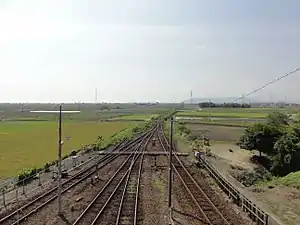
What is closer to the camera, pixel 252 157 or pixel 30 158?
pixel 30 158

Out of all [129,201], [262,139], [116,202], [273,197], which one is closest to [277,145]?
[262,139]

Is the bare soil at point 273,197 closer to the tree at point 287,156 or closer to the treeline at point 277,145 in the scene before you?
the tree at point 287,156

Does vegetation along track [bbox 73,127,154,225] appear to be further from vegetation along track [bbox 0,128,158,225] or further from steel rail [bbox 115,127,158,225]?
vegetation along track [bbox 0,128,158,225]

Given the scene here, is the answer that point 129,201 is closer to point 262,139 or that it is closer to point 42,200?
point 42,200

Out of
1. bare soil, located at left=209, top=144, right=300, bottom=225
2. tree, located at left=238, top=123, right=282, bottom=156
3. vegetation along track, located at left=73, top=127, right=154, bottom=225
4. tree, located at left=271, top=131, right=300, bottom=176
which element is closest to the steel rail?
vegetation along track, located at left=73, top=127, right=154, bottom=225

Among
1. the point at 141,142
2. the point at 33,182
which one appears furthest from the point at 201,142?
the point at 33,182

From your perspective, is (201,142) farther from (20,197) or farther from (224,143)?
(20,197)

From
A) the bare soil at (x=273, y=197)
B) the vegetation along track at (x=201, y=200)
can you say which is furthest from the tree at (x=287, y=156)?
the vegetation along track at (x=201, y=200)
